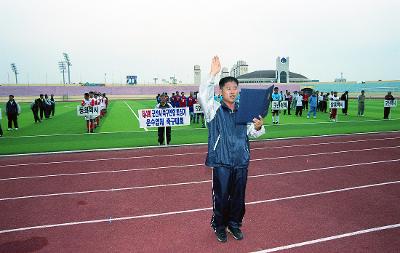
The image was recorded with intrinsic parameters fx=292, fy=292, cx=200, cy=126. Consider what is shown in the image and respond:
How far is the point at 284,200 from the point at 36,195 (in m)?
5.70

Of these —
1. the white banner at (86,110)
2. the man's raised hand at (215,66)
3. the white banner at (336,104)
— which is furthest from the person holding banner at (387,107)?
the man's raised hand at (215,66)

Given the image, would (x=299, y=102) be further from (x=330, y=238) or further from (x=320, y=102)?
(x=330, y=238)

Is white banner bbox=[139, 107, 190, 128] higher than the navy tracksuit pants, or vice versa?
white banner bbox=[139, 107, 190, 128]

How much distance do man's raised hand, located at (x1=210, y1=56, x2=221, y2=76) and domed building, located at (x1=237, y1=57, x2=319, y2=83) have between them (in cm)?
8253

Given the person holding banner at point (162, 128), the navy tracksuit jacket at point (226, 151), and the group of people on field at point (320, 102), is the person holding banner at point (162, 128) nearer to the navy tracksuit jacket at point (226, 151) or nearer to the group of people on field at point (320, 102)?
the group of people on field at point (320, 102)

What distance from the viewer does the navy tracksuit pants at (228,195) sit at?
4.34 m

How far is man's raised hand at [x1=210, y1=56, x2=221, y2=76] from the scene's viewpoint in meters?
3.94

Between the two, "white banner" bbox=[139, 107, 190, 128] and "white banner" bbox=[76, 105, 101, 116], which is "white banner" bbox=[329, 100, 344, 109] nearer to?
"white banner" bbox=[139, 107, 190, 128]

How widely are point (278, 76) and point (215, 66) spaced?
279 ft

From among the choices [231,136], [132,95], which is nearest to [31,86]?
[132,95]

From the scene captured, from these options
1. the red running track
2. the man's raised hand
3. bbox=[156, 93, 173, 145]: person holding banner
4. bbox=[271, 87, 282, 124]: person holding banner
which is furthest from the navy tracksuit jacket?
bbox=[271, 87, 282, 124]: person holding banner

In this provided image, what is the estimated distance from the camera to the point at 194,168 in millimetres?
8891

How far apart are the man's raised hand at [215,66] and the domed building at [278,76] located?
82.5 metres

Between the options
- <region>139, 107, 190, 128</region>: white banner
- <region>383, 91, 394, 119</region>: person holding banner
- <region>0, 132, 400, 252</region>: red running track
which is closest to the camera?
<region>0, 132, 400, 252</region>: red running track
